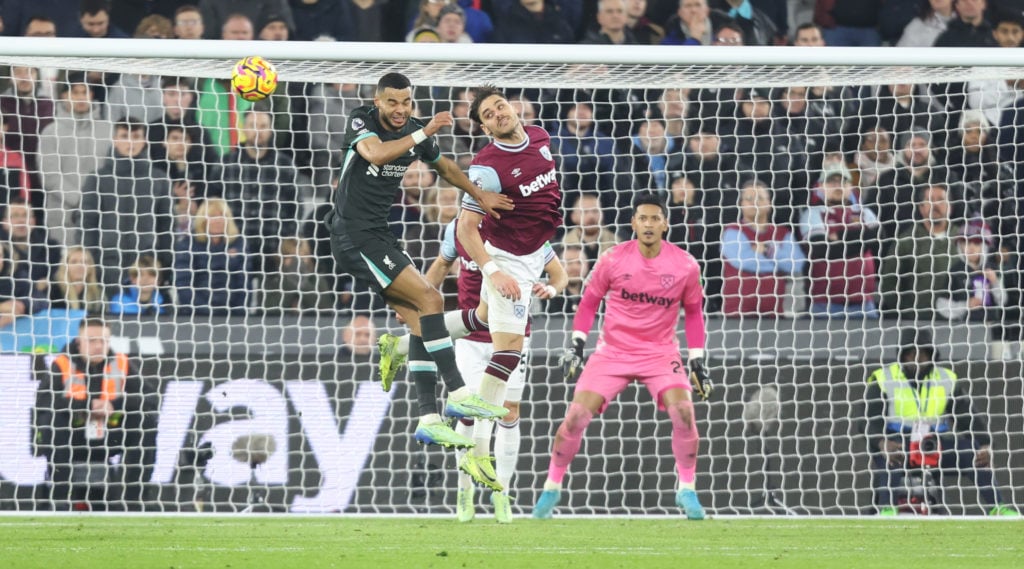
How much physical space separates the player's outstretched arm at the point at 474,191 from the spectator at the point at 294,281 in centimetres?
304

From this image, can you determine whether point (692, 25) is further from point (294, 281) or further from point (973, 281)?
point (294, 281)

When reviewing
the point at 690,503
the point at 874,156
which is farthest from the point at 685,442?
the point at 874,156

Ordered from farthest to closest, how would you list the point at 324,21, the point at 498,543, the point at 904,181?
the point at 324,21 < the point at 904,181 < the point at 498,543

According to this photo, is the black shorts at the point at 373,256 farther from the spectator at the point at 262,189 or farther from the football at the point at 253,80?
the spectator at the point at 262,189

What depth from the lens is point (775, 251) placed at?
1136 centimetres

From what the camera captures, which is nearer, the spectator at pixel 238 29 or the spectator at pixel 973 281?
the spectator at pixel 973 281

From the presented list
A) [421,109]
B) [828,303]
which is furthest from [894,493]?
[421,109]

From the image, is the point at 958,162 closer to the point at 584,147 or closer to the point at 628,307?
the point at 584,147

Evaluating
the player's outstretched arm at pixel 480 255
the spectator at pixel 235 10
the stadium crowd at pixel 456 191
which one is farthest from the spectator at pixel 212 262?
the player's outstretched arm at pixel 480 255

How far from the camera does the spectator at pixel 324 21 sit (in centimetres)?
1287

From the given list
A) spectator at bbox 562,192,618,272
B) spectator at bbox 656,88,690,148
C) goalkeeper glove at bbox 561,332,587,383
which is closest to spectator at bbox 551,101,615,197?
spectator at bbox 562,192,618,272

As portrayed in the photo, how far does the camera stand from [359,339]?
10305 mm

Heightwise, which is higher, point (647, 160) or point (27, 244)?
point (647, 160)

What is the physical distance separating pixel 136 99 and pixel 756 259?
206 inches
